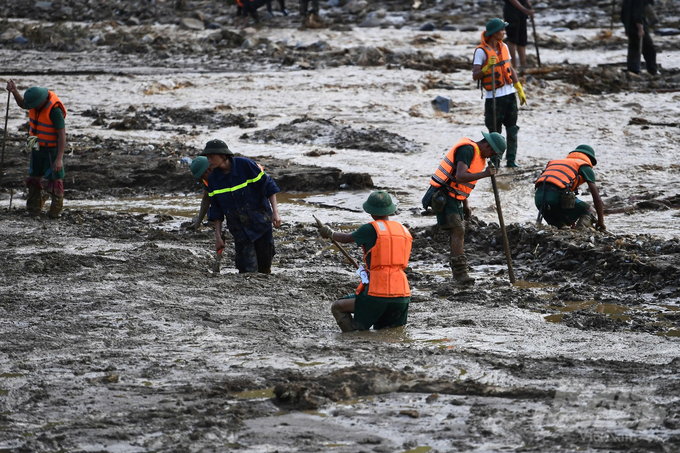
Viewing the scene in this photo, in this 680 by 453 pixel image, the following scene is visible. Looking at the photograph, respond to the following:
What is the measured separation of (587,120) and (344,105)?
4.24 metres

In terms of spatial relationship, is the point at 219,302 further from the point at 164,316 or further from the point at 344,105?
the point at 344,105

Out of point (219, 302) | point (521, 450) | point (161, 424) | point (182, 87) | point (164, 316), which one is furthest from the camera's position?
point (182, 87)

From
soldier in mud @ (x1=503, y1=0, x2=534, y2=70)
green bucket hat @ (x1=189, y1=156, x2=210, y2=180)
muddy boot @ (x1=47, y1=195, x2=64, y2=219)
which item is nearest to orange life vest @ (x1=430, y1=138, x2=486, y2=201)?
green bucket hat @ (x1=189, y1=156, x2=210, y2=180)

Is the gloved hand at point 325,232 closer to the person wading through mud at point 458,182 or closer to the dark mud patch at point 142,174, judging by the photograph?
the person wading through mud at point 458,182

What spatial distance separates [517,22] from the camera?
15.1 metres

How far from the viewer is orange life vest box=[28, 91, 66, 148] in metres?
9.49

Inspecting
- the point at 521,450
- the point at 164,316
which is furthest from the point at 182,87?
the point at 521,450

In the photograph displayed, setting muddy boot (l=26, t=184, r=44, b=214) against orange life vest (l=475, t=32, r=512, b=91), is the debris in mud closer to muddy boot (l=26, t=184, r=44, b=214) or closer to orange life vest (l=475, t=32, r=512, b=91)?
orange life vest (l=475, t=32, r=512, b=91)

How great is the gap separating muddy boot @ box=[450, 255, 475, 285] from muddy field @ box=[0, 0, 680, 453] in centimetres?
16

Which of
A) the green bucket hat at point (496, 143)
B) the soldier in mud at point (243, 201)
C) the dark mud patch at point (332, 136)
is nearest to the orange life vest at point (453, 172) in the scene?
the green bucket hat at point (496, 143)

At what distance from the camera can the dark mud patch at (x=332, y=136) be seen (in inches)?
505

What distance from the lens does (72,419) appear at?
14.6 feet

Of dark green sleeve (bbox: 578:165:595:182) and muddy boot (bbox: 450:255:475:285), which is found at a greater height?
dark green sleeve (bbox: 578:165:595:182)

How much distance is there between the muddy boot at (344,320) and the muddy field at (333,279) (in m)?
0.16
